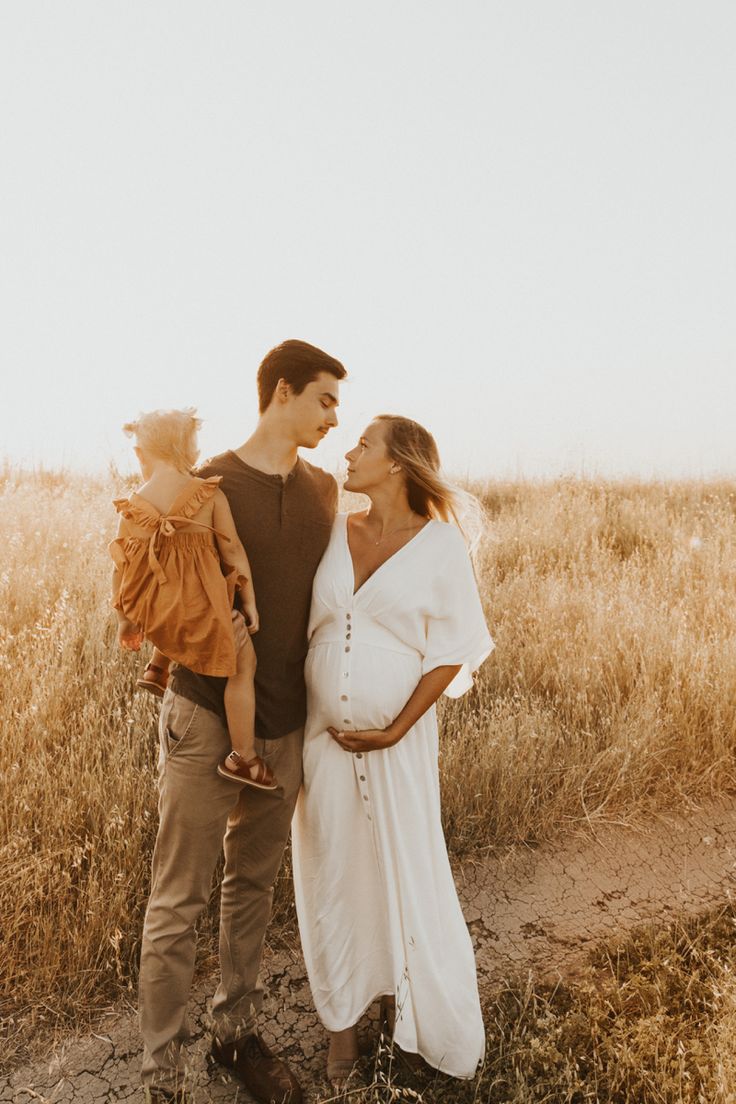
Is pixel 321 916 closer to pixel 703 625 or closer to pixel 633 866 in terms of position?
pixel 633 866

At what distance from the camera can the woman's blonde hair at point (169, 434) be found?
2.48 m

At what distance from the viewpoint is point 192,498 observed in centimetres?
244

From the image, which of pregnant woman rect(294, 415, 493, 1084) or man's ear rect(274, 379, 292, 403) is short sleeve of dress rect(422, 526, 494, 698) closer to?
pregnant woman rect(294, 415, 493, 1084)

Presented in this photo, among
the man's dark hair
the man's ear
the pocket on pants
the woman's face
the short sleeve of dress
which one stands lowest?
the pocket on pants

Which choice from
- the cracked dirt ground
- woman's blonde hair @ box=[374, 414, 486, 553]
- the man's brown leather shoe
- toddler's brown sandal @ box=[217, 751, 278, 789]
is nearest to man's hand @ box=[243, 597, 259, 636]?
toddler's brown sandal @ box=[217, 751, 278, 789]

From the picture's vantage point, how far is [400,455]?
2.93 meters

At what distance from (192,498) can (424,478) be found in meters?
0.93

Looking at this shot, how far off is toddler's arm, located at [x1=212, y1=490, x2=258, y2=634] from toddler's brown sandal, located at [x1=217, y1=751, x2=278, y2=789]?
44 cm

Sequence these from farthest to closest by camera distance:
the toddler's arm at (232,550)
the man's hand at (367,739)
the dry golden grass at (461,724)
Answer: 1. the dry golden grass at (461,724)
2. the man's hand at (367,739)
3. the toddler's arm at (232,550)

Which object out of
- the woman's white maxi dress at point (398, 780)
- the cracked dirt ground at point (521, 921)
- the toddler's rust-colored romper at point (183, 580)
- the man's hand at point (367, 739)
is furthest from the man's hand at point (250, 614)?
the cracked dirt ground at point (521, 921)

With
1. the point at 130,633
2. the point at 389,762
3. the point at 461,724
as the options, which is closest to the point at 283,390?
the point at 130,633

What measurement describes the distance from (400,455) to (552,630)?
3487mm

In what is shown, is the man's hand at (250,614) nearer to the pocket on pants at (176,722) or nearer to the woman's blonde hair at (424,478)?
the pocket on pants at (176,722)

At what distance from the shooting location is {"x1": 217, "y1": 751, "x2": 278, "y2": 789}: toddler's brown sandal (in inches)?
102
